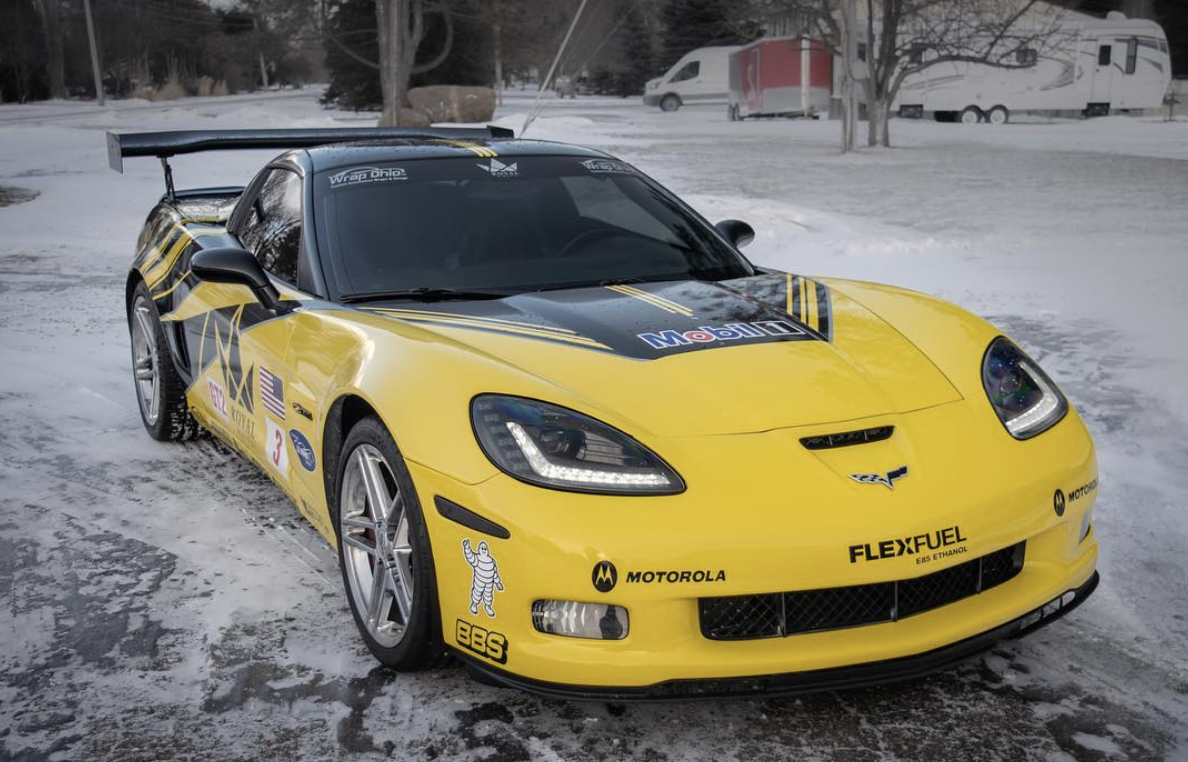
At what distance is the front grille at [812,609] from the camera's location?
262cm

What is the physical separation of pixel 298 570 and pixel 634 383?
1.56 meters

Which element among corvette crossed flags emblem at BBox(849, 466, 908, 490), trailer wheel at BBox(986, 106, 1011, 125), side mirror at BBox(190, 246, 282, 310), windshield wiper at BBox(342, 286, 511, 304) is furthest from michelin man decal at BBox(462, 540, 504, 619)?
trailer wheel at BBox(986, 106, 1011, 125)

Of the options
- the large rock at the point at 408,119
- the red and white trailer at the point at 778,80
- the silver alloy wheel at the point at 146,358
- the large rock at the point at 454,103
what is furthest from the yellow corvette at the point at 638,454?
the red and white trailer at the point at 778,80

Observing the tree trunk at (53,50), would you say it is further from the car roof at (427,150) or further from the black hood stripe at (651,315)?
the black hood stripe at (651,315)

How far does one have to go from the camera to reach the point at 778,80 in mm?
39594

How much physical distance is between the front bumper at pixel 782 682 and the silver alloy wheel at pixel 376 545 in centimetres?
47

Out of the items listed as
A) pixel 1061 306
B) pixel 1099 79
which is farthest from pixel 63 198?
pixel 1099 79

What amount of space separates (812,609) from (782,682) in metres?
0.17

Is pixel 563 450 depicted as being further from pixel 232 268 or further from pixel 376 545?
pixel 232 268

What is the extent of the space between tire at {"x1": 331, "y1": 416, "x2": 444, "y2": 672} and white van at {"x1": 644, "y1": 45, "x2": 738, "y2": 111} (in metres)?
45.8

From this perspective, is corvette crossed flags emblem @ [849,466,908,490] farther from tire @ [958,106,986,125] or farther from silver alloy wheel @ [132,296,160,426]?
tire @ [958,106,986,125]

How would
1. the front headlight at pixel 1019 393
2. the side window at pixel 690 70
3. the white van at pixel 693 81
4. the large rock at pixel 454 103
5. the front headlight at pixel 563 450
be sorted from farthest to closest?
the side window at pixel 690 70, the white van at pixel 693 81, the large rock at pixel 454 103, the front headlight at pixel 1019 393, the front headlight at pixel 563 450

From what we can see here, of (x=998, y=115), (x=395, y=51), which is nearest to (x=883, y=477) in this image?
(x=395, y=51)

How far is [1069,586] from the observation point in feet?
9.68
